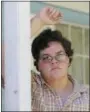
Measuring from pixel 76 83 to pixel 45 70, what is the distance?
27 cm

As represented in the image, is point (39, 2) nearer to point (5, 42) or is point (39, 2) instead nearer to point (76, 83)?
point (5, 42)

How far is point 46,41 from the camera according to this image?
2.01 meters

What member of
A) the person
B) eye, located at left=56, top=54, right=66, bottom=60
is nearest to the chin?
the person

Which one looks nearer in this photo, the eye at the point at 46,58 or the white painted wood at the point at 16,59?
the white painted wood at the point at 16,59

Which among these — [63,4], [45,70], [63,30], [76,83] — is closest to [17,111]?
[45,70]

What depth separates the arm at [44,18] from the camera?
6.54ft

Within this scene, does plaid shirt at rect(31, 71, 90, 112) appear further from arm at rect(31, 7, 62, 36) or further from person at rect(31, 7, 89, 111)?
arm at rect(31, 7, 62, 36)

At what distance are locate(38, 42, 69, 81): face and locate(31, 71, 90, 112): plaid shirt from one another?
6cm

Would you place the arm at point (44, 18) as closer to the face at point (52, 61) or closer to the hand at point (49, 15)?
the hand at point (49, 15)

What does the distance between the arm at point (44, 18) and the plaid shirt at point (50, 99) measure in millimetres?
340

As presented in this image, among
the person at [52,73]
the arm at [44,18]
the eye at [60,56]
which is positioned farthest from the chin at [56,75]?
the arm at [44,18]

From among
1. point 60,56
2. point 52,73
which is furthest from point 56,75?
point 60,56

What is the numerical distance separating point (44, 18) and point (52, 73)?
1.28 feet

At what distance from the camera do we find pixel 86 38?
2205mm
